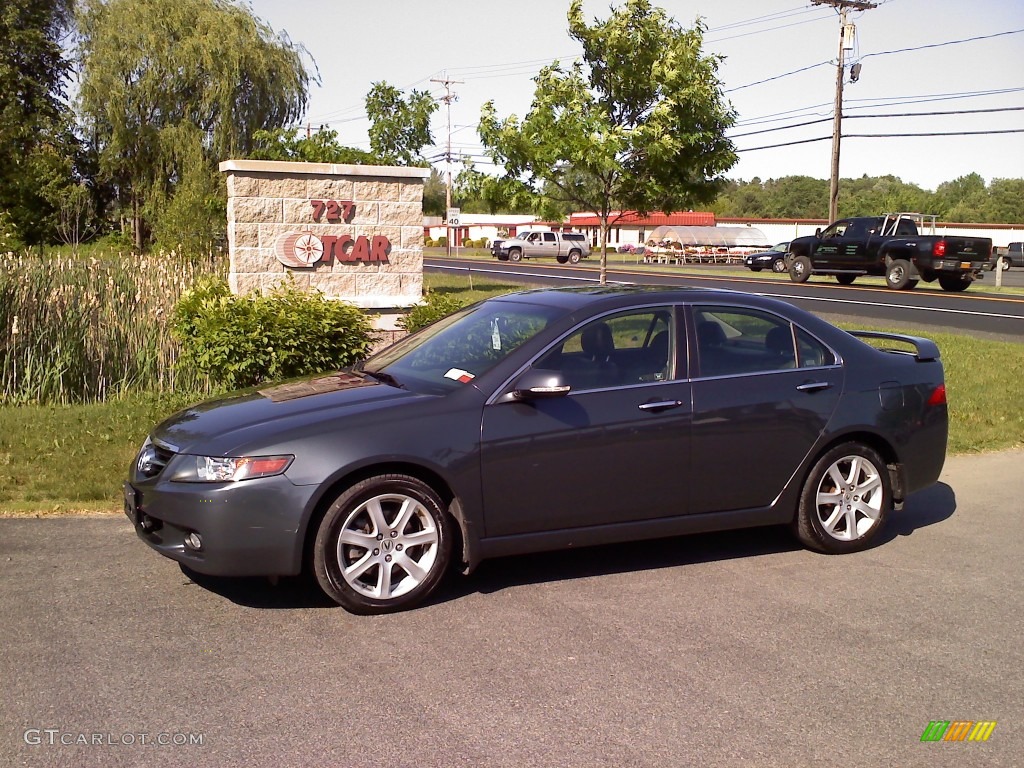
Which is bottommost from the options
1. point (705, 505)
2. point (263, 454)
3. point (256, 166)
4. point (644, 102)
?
point (705, 505)

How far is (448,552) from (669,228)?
7583 centimetres

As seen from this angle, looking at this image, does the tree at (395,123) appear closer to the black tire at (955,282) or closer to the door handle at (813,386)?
the black tire at (955,282)

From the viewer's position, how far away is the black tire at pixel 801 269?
113ft

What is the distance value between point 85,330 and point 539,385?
6.58m

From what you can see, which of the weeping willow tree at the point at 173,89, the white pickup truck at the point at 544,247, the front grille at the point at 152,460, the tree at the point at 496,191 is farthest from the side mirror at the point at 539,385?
the white pickup truck at the point at 544,247

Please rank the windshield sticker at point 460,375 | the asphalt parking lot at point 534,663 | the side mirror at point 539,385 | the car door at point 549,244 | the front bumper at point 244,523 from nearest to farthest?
the asphalt parking lot at point 534,663 < the front bumper at point 244,523 < the side mirror at point 539,385 < the windshield sticker at point 460,375 < the car door at point 549,244

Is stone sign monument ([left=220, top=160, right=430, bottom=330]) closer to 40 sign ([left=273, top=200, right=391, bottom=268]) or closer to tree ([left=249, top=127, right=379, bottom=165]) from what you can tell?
40 sign ([left=273, top=200, right=391, bottom=268])

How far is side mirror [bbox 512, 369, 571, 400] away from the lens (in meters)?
5.41

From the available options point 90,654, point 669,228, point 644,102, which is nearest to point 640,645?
point 90,654

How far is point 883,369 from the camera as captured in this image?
665 centimetres

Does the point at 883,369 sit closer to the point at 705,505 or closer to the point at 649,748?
the point at 705,505

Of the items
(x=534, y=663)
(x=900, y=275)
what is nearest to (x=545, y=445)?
(x=534, y=663)

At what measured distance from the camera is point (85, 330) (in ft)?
34.1

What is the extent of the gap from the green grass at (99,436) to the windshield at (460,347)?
240cm
